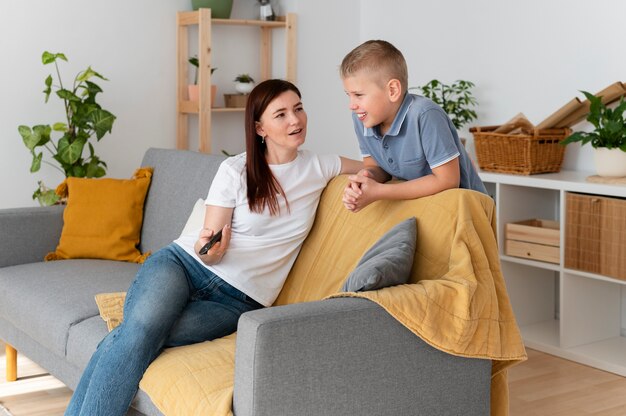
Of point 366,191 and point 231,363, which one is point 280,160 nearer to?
point 366,191

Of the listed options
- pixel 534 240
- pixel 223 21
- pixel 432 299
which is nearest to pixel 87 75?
pixel 223 21

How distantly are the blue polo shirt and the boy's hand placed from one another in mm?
137

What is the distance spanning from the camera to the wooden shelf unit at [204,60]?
4.84 m

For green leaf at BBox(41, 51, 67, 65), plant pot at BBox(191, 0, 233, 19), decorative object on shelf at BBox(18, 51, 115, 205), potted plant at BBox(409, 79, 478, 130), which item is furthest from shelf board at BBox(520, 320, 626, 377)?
green leaf at BBox(41, 51, 67, 65)

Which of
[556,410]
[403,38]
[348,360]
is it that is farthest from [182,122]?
[348,360]

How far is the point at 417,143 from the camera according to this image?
242cm

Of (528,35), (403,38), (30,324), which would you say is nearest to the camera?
(30,324)

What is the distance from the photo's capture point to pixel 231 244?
258 cm

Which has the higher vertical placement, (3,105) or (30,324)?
(3,105)

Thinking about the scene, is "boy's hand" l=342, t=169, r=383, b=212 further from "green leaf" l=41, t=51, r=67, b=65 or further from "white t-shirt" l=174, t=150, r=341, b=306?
"green leaf" l=41, t=51, r=67, b=65

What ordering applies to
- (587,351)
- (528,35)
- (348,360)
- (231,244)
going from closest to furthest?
(348,360) < (231,244) < (587,351) < (528,35)

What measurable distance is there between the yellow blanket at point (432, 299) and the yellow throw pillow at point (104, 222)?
1294 mm

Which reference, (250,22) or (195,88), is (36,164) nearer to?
(195,88)

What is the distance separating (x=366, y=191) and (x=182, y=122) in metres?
2.84
